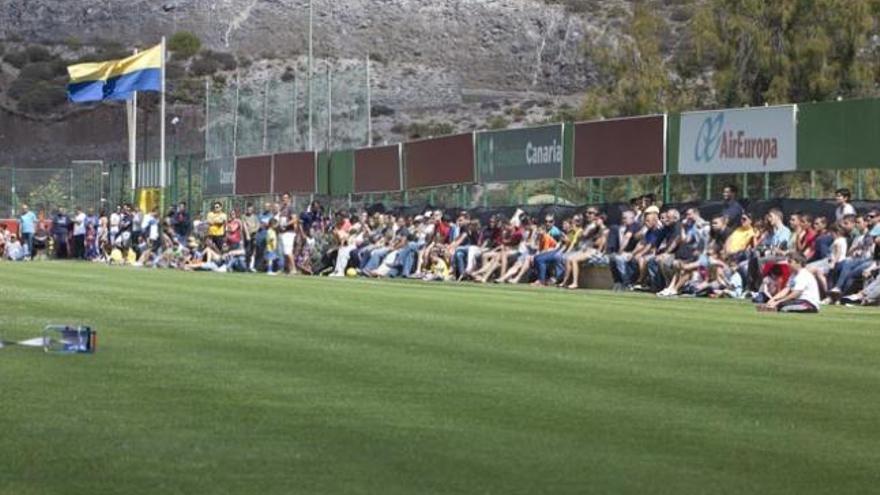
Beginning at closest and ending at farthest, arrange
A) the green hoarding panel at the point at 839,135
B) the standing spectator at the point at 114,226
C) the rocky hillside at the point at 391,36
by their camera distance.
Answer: the green hoarding panel at the point at 839,135, the standing spectator at the point at 114,226, the rocky hillside at the point at 391,36

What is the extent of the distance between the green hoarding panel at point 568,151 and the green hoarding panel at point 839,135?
7.42 metres

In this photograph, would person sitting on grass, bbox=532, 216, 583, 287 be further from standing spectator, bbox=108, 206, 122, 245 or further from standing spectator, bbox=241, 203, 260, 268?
standing spectator, bbox=108, 206, 122, 245

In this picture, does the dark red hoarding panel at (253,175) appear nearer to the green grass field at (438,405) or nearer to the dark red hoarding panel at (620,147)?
the dark red hoarding panel at (620,147)

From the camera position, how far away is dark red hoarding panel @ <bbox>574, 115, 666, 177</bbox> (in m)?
35.6

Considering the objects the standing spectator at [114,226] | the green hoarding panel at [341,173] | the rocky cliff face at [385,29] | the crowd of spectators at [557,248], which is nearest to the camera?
the crowd of spectators at [557,248]

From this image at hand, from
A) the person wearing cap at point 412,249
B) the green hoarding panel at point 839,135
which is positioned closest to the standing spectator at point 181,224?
the person wearing cap at point 412,249

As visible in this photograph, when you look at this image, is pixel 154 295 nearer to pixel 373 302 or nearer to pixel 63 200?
pixel 373 302

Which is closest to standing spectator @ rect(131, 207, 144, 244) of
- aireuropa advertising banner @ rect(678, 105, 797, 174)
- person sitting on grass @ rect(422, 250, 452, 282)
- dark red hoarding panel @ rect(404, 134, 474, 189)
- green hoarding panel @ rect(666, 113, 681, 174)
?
dark red hoarding panel @ rect(404, 134, 474, 189)

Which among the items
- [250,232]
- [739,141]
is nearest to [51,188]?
[250,232]

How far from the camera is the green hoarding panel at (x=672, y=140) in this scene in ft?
115

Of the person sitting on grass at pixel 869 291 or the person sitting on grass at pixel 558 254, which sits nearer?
the person sitting on grass at pixel 869 291

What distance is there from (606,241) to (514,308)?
1001 centimetres

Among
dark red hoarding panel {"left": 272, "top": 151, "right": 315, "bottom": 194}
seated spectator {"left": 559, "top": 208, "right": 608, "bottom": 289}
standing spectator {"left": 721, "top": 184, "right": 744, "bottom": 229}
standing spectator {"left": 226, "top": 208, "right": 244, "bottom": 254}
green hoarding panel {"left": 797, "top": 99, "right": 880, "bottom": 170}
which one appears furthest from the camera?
dark red hoarding panel {"left": 272, "top": 151, "right": 315, "bottom": 194}

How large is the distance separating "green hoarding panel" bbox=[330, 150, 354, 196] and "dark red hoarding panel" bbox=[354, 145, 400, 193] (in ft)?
1.27
